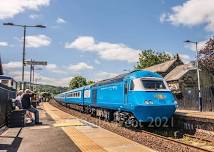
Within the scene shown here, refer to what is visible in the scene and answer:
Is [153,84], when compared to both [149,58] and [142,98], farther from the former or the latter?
[149,58]

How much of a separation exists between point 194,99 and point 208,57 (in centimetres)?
1340

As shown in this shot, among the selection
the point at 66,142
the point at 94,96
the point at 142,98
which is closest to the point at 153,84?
the point at 142,98

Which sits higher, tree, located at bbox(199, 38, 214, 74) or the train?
tree, located at bbox(199, 38, 214, 74)

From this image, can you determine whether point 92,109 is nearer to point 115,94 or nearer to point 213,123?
point 115,94

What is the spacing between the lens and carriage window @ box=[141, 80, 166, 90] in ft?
61.8

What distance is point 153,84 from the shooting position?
19.1 m

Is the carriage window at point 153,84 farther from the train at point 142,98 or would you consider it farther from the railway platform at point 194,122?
the railway platform at point 194,122

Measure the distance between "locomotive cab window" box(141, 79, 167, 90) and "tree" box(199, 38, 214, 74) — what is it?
31.5 metres

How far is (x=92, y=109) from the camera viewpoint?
32750 millimetres

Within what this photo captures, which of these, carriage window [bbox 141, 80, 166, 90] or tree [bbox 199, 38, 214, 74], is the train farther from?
tree [bbox 199, 38, 214, 74]

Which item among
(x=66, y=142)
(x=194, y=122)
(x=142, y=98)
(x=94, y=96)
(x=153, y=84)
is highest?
(x=153, y=84)

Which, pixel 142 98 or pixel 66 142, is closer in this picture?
pixel 66 142

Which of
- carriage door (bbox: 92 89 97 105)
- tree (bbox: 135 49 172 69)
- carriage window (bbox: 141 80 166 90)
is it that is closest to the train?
A: carriage window (bbox: 141 80 166 90)

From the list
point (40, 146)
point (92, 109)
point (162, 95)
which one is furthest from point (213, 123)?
point (92, 109)
